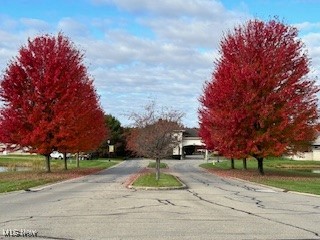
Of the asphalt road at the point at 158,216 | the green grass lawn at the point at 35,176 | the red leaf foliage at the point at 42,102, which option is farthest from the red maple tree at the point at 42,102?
the asphalt road at the point at 158,216

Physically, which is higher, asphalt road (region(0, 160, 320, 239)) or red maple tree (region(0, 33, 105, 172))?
red maple tree (region(0, 33, 105, 172))

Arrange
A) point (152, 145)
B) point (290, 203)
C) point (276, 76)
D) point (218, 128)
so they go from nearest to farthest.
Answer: point (290, 203), point (152, 145), point (276, 76), point (218, 128)

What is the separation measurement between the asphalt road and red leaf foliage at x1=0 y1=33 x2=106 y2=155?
14962 millimetres

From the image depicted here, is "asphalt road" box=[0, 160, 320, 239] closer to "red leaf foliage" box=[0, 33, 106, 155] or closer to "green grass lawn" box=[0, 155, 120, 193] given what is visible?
"green grass lawn" box=[0, 155, 120, 193]

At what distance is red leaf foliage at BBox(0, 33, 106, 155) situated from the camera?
33.6 meters

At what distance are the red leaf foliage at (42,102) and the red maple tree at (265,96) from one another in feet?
33.6

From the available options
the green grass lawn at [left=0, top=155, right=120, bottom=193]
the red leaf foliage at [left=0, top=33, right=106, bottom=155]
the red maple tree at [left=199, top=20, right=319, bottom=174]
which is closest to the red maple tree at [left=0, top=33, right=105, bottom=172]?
the red leaf foliage at [left=0, top=33, right=106, bottom=155]

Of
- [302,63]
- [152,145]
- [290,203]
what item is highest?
[302,63]

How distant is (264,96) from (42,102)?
50.7 ft

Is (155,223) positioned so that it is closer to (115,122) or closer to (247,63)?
(247,63)

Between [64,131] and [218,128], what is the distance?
11006 mm

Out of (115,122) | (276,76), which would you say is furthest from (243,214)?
(115,122)

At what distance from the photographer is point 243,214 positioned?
44.4ft

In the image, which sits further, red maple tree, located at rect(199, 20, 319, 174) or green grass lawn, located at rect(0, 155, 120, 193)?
red maple tree, located at rect(199, 20, 319, 174)
